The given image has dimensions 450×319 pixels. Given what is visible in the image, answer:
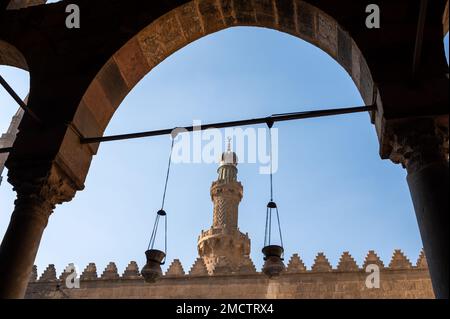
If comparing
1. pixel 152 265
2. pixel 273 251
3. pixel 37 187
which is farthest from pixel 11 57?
pixel 273 251

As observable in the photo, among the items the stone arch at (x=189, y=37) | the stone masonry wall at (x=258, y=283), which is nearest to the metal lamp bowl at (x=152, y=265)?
the stone arch at (x=189, y=37)

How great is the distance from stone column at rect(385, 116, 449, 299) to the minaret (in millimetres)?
19348

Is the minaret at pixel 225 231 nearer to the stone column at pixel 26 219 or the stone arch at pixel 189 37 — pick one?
the stone arch at pixel 189 37

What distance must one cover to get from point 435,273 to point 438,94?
1228 mm

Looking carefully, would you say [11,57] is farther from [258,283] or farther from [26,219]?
[258,283]

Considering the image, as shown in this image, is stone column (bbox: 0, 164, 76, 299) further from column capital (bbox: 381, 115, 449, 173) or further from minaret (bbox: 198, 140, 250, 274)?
minaret (bbox: 198, 140, 250, 274)

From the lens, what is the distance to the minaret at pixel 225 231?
2323 cm

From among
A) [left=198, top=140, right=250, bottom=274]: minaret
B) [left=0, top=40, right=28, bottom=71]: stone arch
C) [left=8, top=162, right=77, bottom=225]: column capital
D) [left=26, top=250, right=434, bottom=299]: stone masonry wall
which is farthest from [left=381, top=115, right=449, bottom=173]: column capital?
[left=198, top=140, right=250, bottom=274]: minaret

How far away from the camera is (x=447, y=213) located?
2484 millimetres

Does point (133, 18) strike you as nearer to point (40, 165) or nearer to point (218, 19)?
point (218, 19)

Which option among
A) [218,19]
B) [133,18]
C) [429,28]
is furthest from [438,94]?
[133,18]

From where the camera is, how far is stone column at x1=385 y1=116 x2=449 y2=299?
7.95ft

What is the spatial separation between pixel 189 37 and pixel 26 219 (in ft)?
8.17

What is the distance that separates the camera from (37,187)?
11.4 ft
